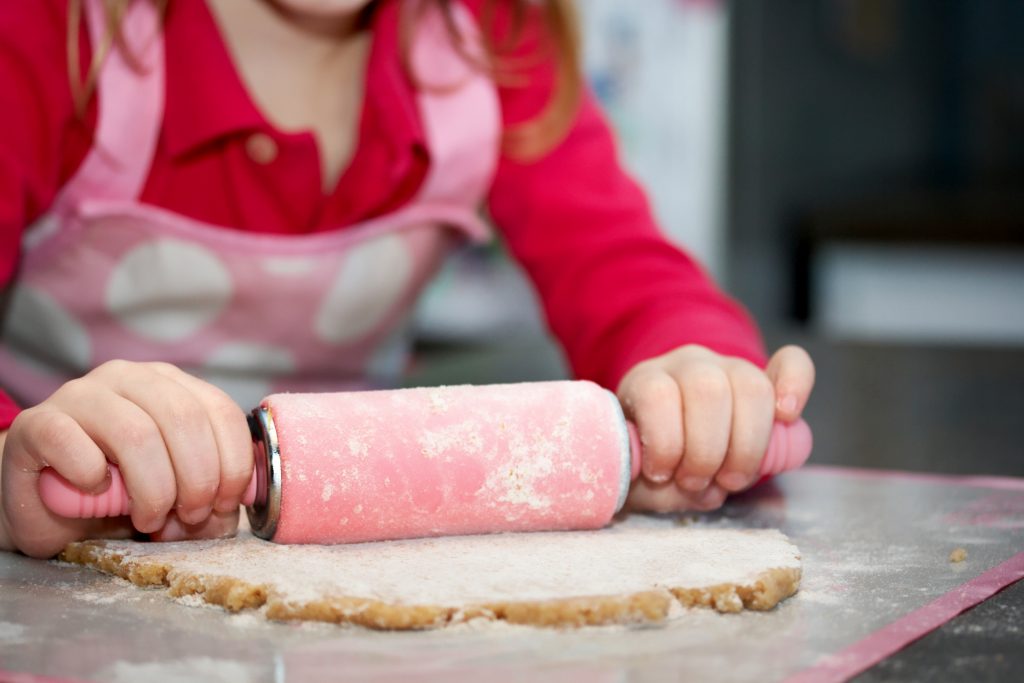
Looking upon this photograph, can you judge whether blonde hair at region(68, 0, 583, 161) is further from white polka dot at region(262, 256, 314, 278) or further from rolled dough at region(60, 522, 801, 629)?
rolled dough at region(60, 522, 801, 629)

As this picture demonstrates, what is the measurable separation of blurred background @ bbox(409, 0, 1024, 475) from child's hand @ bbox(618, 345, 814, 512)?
6.68 ft

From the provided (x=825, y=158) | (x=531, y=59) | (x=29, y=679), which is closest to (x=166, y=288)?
(x=531, y=59)

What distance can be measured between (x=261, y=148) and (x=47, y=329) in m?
0.25

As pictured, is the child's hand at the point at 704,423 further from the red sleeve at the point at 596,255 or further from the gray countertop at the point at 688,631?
the red sleeve at the point at 596,255

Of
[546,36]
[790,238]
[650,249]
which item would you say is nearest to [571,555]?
[650,249]

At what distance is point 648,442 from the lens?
707 mm

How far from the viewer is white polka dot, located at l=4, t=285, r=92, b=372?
1.10 meters

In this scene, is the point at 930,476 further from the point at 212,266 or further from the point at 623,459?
the point at 212,266

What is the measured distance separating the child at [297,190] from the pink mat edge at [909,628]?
9.7 inches

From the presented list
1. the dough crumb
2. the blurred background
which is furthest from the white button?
the blurred background

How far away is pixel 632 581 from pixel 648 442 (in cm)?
17

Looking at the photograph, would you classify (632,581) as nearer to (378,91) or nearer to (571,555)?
(571,555)

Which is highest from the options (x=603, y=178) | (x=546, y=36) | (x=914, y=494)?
(x=546, y=36)

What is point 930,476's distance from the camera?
86 cm
